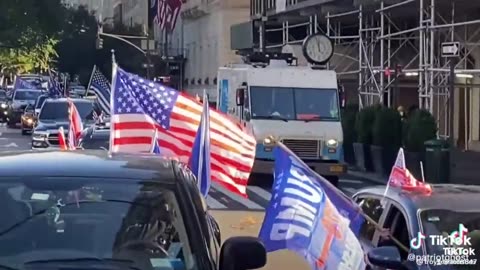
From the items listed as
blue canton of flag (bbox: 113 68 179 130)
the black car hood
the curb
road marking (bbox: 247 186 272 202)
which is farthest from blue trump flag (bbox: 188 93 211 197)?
the black car hood

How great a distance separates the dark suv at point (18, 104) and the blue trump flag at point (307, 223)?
4517cm

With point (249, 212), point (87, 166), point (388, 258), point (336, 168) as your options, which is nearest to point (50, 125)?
point (336, 168)

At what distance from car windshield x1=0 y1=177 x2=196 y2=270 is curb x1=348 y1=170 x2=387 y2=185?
2130 centimetres

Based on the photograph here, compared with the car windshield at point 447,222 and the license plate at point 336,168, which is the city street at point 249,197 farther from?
the car windshield at point 447,222

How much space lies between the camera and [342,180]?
2767cm

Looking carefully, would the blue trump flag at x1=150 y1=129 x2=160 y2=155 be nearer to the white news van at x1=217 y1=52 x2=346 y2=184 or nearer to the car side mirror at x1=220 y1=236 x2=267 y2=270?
the car side mirror at x1=220 y1=236 x2=267 y2=270

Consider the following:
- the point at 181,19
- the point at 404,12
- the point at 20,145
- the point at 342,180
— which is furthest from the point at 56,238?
the point at 181,19

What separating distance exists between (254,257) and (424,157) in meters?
20.4

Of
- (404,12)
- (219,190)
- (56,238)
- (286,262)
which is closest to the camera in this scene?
(56,238)

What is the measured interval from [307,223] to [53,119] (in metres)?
24.9

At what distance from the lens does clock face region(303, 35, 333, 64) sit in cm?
3412

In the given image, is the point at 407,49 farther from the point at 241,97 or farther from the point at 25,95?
the point at 25,95

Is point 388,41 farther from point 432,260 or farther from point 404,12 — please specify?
point 432,260

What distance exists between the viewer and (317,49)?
34.2 metres
